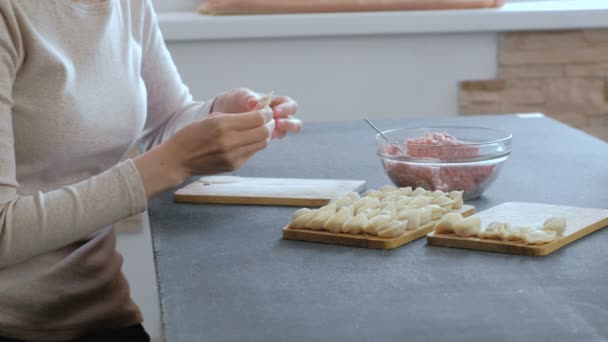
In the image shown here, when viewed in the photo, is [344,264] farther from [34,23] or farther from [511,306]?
[34,23]

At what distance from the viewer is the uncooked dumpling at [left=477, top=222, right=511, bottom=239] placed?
109 cm

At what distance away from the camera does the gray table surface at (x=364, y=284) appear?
2.81 ft

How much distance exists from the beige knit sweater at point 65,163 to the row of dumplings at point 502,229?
40 centimetres

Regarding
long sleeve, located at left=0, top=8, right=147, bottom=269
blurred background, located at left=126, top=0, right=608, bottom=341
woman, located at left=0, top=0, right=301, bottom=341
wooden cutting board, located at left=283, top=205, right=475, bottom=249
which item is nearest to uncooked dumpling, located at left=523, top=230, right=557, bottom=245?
wooden cutting board, located at left=283, top=205, right=475, bottom=249

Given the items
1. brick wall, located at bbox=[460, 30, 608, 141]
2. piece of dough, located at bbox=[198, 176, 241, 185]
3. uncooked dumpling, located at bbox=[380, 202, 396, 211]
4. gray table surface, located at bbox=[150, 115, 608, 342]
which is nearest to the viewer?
gray table surface, located at bbox=[150, 115, 608, 342]

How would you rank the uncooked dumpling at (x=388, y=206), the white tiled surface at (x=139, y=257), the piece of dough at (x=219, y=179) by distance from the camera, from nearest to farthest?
the uncooked dumpling at (x=388, y=206)
the piece of dough at (x=219, y=179)
the white tiled surface at (x=139, y=257)

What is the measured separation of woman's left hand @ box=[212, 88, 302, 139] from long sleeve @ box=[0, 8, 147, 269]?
Result: 1.36 ft

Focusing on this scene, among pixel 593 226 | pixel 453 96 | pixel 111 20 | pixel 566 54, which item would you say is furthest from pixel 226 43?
pixel 593 226

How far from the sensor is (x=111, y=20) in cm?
138

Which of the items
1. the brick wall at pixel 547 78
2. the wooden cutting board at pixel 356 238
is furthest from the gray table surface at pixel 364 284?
the brick wall at pixel 547 78

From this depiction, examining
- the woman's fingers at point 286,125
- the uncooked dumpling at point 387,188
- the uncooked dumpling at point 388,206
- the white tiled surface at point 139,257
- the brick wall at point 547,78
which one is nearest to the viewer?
the uncooked dumpling at point 388,206

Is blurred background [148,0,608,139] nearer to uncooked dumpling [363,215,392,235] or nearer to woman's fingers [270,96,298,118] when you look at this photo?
woman's fingers [270,96,298,118]

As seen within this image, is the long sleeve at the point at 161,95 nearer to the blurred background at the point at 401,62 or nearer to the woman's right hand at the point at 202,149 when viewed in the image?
the woman's right hand at the point at 202,149

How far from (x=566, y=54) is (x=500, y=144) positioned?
5.17 ft
